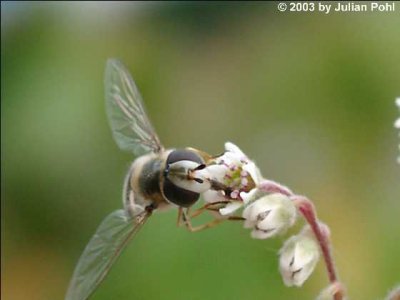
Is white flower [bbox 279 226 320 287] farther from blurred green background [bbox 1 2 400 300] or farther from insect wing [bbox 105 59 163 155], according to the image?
blurred green background [bbox 1 2 400 300]

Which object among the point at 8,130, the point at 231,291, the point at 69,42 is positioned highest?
the point at 69,42

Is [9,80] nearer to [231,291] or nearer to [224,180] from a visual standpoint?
[231,291]

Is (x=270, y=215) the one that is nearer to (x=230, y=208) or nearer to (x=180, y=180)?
(x=230, y=208)

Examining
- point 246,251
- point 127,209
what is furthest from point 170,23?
point 127,209

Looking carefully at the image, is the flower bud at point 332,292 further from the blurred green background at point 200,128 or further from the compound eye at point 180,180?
the blurred green background at point 200,128

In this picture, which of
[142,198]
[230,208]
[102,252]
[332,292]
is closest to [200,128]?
[142,198]

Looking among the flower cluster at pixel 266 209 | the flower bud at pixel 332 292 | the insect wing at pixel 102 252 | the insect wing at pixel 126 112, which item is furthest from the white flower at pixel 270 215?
the insect wing at pixel 126 112
